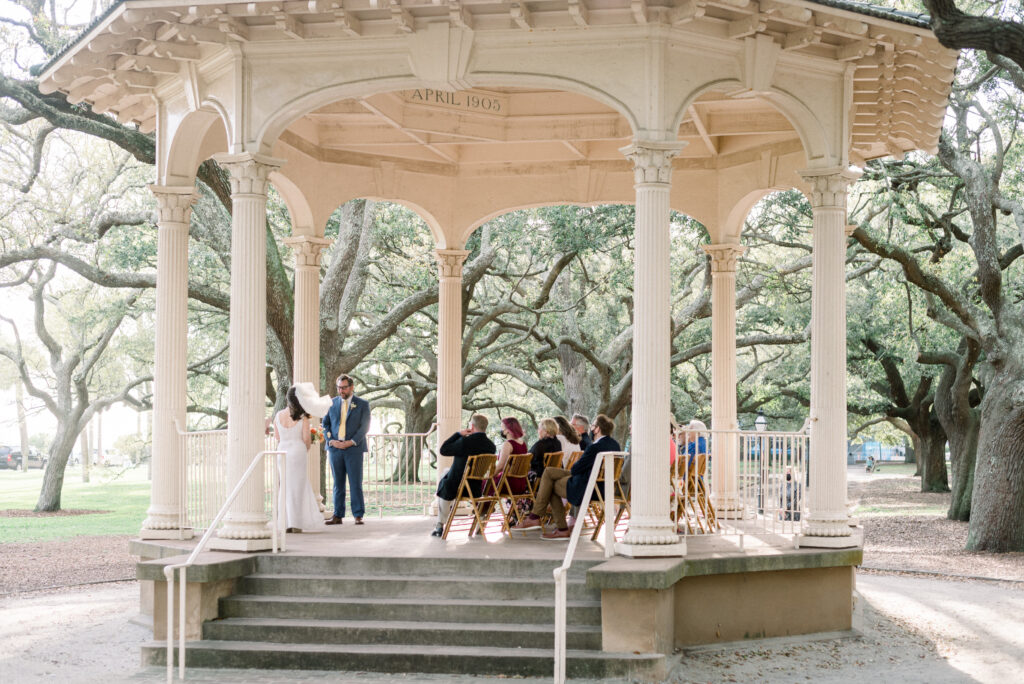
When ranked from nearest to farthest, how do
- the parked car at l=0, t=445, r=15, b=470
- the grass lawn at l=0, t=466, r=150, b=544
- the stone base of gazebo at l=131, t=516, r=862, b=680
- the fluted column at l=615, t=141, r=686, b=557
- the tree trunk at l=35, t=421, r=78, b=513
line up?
the stone base of gazebo at l=131, t=516, r=862, b=680, the fluted column at l=615, t=141, r=686, b=557, the grass lawn at l=0, t=466, r=150, b=544, the tree trunk at l=35, t=421, r=78, b=513, the parked car at l=0, t=445, r=15, b=470

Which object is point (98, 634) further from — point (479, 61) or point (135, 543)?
point (479, 61)

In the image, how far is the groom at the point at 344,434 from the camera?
41.0 ft

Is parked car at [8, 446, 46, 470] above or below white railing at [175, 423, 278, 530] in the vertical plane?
below

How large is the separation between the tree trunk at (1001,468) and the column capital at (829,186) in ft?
30.5

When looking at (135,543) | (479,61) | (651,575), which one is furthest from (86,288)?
(651,575)

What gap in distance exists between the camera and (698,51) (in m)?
10.0

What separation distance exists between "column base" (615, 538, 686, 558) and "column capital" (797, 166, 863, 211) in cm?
384

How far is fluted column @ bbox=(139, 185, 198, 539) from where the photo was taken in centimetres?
1145

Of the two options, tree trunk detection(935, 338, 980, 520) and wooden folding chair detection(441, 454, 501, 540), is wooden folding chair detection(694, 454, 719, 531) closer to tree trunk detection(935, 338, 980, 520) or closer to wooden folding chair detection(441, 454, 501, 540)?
wooden folding chair detection(441, 454, 501, 540)

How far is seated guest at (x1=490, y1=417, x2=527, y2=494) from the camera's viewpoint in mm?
11664

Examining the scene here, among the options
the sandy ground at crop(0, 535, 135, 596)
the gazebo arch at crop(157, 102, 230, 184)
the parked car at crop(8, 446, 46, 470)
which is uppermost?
the gazebo arch at crop(157, 102, 230, 184)

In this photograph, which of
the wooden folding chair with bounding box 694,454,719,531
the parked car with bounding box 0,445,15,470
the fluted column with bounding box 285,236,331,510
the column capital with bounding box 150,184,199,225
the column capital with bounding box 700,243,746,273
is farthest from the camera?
the parked car with bounding box 0,445,15,470

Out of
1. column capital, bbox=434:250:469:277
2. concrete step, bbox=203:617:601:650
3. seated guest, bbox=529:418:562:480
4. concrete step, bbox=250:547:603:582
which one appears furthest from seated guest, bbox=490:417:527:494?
column capital, bbox=434:250:469:277

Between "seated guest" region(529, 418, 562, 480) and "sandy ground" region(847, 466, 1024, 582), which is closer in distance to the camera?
"seated guest" region(529, 418, 562, 480)
